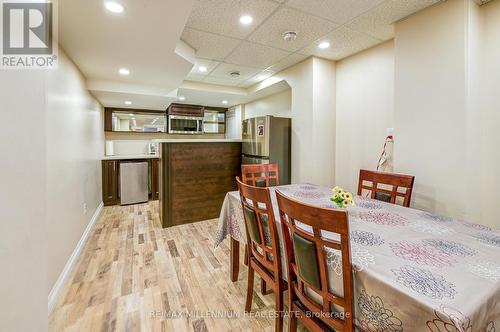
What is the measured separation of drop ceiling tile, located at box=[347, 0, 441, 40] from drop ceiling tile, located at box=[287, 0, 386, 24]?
0.10 metres

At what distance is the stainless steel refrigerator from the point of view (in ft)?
11.2

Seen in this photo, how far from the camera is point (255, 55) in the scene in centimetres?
303

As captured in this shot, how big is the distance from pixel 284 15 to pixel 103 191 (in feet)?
14.4

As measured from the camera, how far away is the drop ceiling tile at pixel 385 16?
1.95 meters

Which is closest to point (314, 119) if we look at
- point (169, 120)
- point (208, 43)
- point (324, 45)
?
point (324, 45)

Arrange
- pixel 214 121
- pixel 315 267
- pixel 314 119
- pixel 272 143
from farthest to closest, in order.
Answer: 1. pixel 214 121
2. pixel 272 143
3. pixel 314 119
4. pixel 315 267

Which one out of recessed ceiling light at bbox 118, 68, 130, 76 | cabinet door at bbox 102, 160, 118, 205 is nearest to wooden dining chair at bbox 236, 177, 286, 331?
recessed ceiling light at bbox 118, 68, 130, 76

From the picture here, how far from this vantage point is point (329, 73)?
10.6 ft

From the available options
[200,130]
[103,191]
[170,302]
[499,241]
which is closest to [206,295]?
[170,302]

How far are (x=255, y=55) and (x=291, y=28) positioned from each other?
0.79 metres

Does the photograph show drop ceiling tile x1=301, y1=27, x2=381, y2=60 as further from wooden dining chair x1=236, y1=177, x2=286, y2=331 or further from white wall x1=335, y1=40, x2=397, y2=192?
wooden dining chair x1=236, y1=177, x2=286, y2=331

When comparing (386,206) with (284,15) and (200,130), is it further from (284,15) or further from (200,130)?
(200,130)

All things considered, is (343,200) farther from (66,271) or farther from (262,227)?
(66,271)

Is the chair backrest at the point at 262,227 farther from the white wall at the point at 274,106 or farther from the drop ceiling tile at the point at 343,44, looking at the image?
the white wall at the point at 274,106
